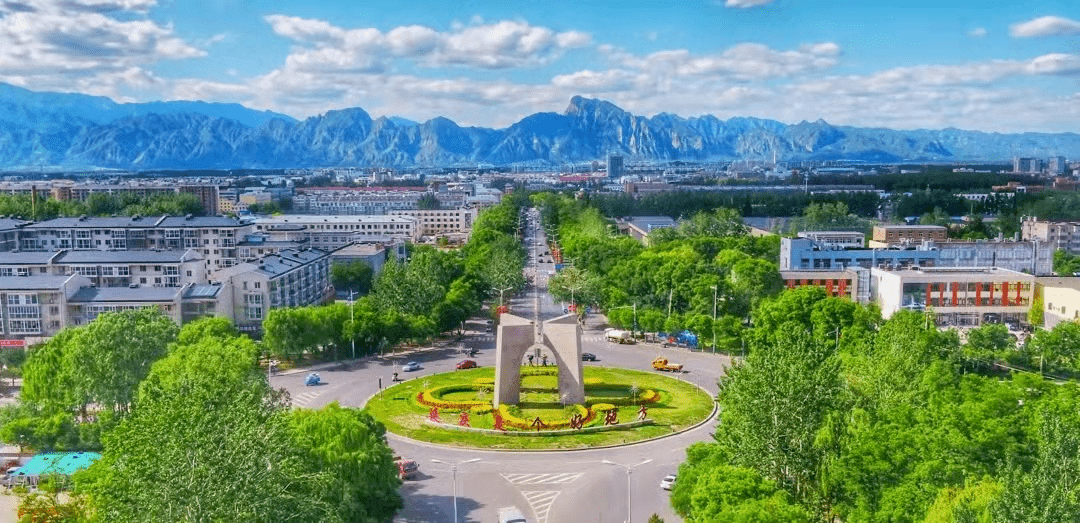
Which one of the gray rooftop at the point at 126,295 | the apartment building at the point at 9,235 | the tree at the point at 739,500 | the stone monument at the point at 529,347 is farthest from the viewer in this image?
the apartment building at the point at 9,235

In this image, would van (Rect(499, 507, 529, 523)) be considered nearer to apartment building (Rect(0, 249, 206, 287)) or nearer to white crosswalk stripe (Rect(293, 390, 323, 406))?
white crosswalk stripe (Rect(293, 390, 323, 406))

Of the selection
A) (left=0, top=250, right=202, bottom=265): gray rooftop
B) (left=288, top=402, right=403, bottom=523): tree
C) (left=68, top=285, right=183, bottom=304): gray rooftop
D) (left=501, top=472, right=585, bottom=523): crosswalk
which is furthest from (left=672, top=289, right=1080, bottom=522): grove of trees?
(left=0, top=250, right=202, bottom=265): gray rooftop

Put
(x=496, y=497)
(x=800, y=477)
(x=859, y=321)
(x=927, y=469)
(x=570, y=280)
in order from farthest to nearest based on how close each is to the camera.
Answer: (x=570, y=280) < (x=859, y=321) < (x=496, y=497) < (x=800, y=477) < (x=927, y=469)

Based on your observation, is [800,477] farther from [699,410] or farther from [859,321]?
[859,321]

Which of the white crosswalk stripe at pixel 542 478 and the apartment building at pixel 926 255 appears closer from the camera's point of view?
the white crosswalk stripe at pixel 542 478

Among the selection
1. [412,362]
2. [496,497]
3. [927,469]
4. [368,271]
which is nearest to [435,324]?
[412,362]

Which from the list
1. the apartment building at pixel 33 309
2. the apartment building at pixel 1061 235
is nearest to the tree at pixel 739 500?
the apartment building at pixel 33 309

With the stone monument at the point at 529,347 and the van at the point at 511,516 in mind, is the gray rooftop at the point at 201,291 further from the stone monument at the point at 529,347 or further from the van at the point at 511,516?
the van at the point at 511,516
